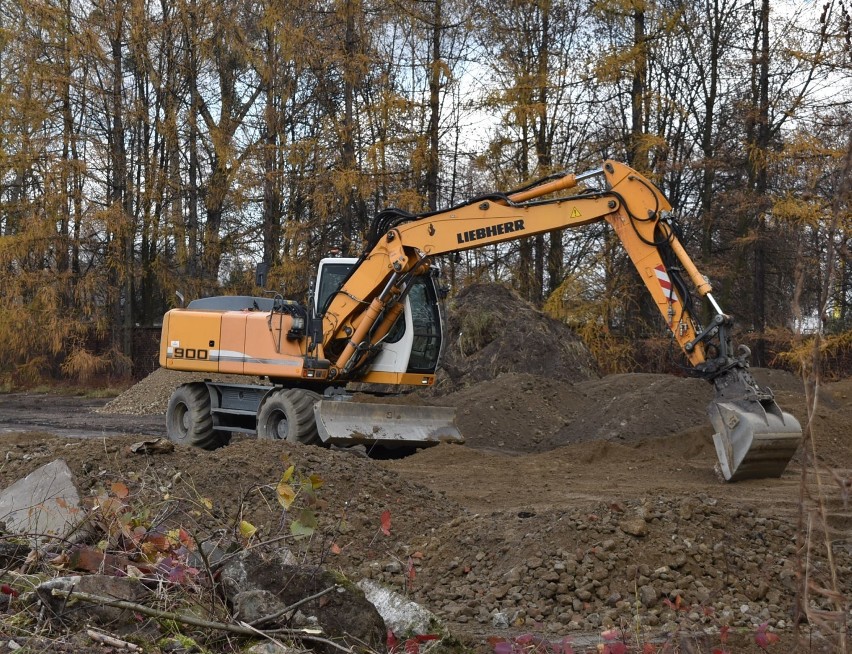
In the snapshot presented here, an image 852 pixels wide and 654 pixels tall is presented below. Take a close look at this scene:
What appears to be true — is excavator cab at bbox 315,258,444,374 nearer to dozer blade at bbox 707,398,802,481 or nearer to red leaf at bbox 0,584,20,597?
dozer blade at bbox 707,398,802,481

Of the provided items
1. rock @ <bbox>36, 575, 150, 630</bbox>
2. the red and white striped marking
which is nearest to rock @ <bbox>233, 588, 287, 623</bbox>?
rock @ <bbox>36, 575, 150, 630</bbox>

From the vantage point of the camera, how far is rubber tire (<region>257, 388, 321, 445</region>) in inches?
471

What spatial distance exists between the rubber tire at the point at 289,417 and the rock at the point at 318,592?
25.8 ft

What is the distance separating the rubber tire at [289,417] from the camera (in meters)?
12.0

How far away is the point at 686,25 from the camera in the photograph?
2097cm

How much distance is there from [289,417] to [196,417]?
235 centimetres

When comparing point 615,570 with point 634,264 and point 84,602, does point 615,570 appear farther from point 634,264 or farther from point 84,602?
point 634,264

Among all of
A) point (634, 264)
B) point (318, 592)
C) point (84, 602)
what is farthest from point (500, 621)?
point (634, 264)

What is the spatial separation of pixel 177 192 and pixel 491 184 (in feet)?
28.7

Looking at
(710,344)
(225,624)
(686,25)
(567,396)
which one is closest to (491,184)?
(686,25)

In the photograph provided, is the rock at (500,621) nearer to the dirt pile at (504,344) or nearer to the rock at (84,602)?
the rock at (84,602)

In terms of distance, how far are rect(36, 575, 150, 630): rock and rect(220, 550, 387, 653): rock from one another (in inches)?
15.8

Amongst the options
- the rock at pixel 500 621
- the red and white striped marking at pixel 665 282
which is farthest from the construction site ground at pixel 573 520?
Result: the red and white striped marking at pixel 665 282

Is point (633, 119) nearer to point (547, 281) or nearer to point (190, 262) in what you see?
point (547, 281)
